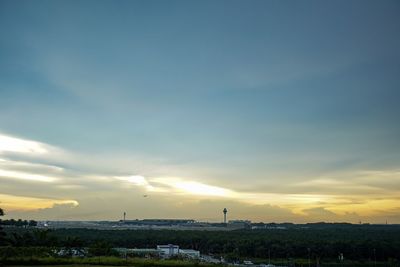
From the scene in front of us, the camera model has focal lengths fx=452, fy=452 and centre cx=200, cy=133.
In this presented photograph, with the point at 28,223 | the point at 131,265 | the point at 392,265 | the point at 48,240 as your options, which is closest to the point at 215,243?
the point at 392,265

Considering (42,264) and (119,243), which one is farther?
(119,243)

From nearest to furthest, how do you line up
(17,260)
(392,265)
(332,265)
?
(17,260) → (392,265) → (332,265)

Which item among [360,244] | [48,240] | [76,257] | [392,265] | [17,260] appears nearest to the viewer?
[17,260]

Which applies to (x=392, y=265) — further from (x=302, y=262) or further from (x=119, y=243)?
(x=119, y=243)

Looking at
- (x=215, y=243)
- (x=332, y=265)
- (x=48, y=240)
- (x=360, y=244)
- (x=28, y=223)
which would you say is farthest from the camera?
(x=28, y=223)

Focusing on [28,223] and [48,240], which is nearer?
[48,240]

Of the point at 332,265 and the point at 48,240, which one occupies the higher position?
the point at 48,240

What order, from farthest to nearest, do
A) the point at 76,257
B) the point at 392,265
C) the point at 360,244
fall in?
the point at 360,244, the point at 392,265, the point at 76,257

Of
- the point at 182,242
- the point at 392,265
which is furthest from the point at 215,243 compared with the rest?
the point at 392,265

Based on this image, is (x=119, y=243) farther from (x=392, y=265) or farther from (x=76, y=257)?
(x=392, y=265)
